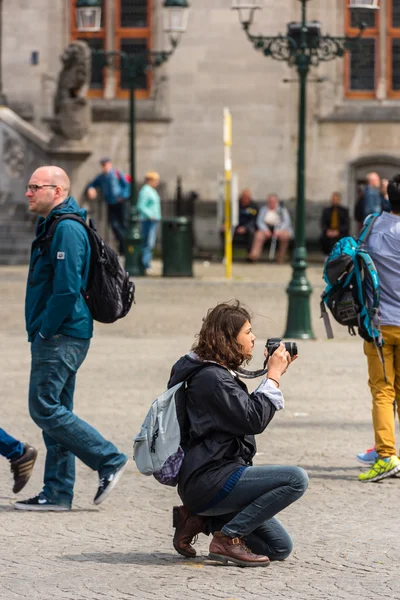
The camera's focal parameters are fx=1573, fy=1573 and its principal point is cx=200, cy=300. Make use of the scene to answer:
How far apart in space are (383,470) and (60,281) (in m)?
2.26

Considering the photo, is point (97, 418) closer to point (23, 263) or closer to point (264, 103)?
point (23, 263)

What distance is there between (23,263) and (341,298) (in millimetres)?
18604

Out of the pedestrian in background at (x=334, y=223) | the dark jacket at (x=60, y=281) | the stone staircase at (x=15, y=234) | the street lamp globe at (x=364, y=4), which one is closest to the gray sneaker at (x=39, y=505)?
the dark jacket at (x=60, y=281)

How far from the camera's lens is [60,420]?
26.1 ft

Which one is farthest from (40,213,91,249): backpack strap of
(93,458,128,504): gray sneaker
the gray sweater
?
the gray sweater

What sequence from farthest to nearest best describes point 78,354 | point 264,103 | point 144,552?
point 264,103 < point 78,354 < point 144,552

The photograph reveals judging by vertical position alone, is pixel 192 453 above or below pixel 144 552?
above

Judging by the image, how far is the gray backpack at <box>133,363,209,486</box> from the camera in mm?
6566

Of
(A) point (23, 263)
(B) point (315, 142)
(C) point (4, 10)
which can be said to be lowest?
(A) point (23, 263)

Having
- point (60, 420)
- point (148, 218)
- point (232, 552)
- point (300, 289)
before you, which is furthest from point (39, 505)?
point (148, 218)

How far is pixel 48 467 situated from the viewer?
26.7 feet

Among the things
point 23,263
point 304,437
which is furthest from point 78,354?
point 23,263

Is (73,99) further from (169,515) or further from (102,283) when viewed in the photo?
(169,515)

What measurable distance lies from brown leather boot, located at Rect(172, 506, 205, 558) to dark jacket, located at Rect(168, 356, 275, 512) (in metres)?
0.09
